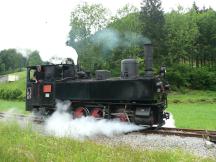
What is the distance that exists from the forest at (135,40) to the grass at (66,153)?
3844cm

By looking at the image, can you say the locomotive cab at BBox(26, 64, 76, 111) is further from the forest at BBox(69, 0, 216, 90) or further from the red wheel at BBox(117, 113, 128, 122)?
the forest at BBox(69, 0, 216, 90)

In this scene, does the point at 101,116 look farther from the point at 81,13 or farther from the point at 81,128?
the point at 81,13

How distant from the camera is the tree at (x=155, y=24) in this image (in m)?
56.0

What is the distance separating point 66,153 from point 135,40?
151 feet

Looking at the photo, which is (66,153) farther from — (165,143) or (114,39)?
(114,39)

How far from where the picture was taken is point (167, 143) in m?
12.1

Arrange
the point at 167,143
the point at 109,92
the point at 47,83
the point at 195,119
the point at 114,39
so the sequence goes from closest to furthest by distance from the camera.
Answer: the point at 167,143 < the point at 109,92 < the point at 47,83 < the point at 195,119 < the point at 114,39

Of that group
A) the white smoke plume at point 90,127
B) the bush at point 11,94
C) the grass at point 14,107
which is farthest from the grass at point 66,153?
the bush at point 11,94

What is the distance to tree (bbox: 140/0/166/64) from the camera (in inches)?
2205

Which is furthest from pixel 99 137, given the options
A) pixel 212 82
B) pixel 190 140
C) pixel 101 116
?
pixel 212 82

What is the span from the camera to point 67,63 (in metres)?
18.2

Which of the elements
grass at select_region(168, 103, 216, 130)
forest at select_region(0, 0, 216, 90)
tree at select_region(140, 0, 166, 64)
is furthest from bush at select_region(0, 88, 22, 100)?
grass at select_region(168, 103, 216, 130)

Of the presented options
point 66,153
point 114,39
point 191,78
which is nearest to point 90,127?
point 66,153

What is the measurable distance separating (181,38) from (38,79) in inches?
1775
